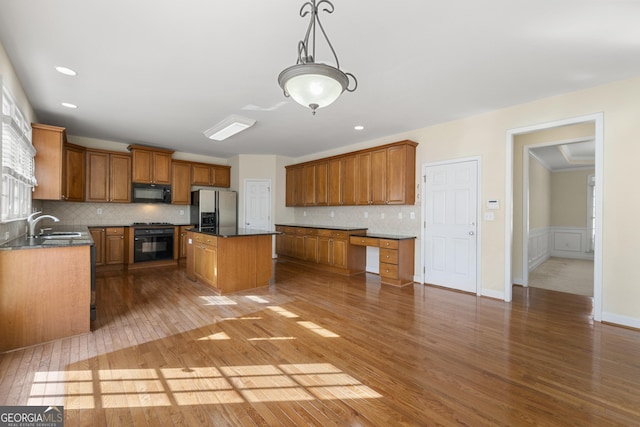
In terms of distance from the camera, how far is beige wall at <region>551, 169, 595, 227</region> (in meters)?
8.04

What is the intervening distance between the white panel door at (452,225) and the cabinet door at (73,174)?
21.2 feet

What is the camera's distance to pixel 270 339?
110 inches

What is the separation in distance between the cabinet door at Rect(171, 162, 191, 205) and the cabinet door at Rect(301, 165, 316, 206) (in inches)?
108

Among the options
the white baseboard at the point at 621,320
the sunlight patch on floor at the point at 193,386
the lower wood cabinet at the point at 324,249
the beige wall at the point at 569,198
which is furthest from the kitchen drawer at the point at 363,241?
the beige wall at the point at 569,198

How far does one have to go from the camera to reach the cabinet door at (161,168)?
6.40 m

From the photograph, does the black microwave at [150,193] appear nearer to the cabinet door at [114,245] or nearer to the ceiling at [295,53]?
the cabinet door at [114,245]

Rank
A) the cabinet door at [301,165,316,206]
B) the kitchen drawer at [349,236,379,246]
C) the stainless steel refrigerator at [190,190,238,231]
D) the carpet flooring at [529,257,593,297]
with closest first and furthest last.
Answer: the carpet flooring at [529,257,593,297]
the kitchen drawer at [349,236,379,246]
the stainless steel refrigerator at [190,190,238,231]
the cabinet door at [301,165,316,206]

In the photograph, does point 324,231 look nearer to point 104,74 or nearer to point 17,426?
point 104,74

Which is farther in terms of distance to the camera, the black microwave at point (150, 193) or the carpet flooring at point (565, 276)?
the black microwave at point (150, 193)

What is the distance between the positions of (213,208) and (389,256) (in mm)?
4214

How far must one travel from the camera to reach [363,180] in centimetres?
573

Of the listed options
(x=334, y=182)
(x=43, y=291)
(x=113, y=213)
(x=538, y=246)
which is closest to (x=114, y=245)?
(x=113, y=213)

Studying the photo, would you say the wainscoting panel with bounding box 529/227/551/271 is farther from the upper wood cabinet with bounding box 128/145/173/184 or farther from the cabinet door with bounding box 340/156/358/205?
the upper wood cabinet with bounding box 128/145/173/184

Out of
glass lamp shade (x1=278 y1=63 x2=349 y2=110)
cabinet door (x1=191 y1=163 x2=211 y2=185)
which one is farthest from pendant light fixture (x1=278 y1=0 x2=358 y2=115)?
cabinet door (x1=191 y1=163 x2=211 y2=185)
